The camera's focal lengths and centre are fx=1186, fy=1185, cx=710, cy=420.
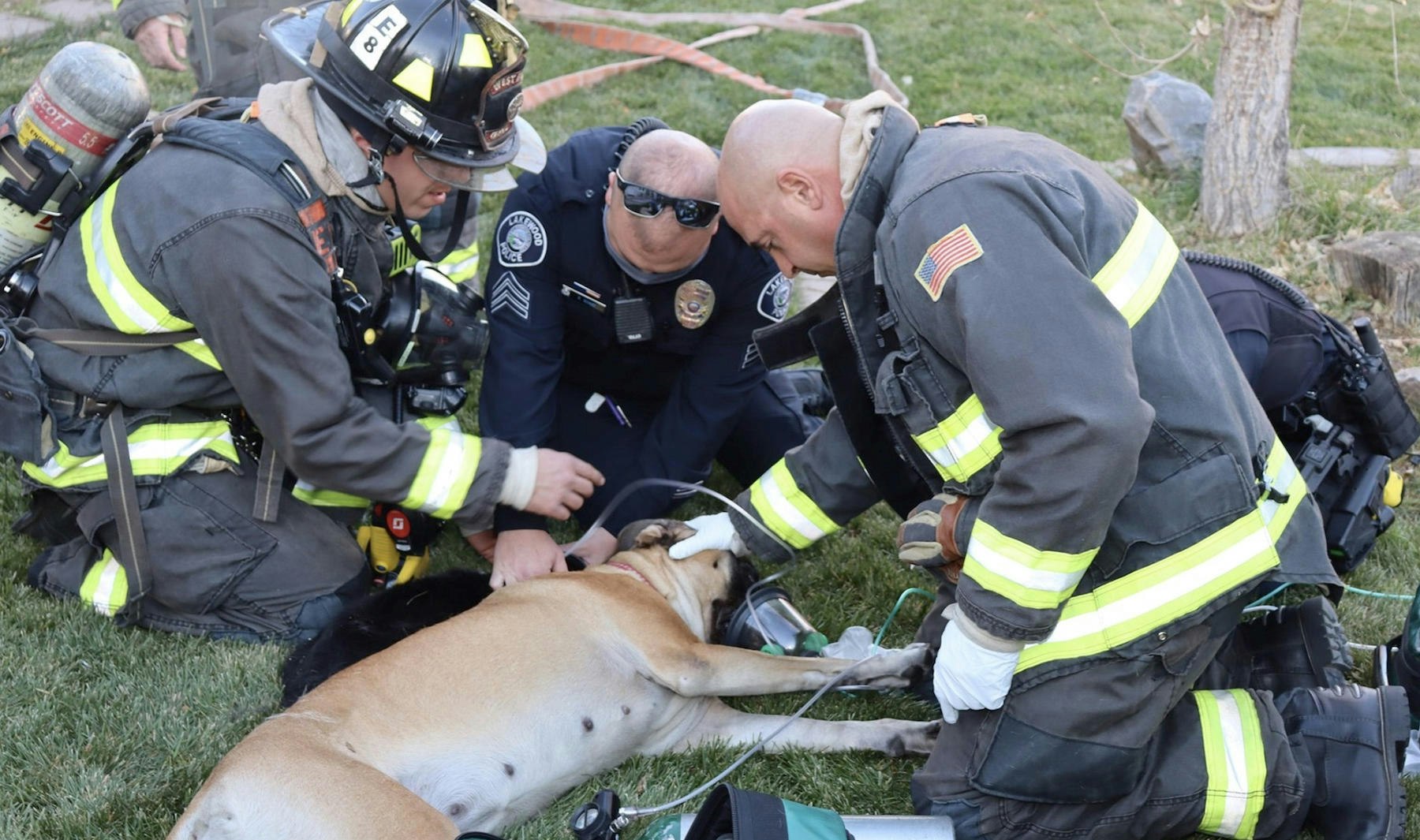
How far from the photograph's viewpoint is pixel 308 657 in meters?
3.59

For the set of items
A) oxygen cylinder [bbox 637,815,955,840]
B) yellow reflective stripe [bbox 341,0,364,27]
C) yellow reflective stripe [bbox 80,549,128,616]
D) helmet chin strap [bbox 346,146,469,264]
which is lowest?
yellow reflective stripe [bbox 80,549,128,616]

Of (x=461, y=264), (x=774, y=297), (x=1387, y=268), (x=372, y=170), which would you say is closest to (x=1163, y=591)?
(x=774, y=297)

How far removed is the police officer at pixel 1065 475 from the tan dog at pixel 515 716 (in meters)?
0.63

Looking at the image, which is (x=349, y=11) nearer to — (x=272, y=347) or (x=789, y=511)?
(x=272, y=347)

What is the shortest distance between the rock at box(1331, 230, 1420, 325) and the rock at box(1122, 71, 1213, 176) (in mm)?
1427

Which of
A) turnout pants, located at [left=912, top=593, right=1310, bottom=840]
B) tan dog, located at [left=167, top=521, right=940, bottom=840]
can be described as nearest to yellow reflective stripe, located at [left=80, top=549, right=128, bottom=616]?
tan dog, located at [left=167, top=521, right=940, bottom=840]

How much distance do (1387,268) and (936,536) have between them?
412cm

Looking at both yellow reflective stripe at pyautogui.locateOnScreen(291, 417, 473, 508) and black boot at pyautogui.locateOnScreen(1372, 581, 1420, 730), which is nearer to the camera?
black boot at pyautogui.locateOnScreen(1372, 581, 1420, 730)

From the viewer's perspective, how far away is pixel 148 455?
12.4 ft

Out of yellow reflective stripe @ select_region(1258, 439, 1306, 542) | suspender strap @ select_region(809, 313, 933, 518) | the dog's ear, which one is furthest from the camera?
the dog's ear

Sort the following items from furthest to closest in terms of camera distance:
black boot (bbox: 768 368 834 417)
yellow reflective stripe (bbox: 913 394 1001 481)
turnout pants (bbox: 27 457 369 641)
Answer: black boot (bbox: 768 368 834 417), turnout pants (bbox: 27 457 369 641), yellow reflective stripe (bbox: 913 394 1001 481)

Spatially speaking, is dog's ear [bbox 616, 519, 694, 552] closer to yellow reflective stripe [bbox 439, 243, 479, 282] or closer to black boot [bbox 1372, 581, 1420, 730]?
yellow reflective stripe [bbox 439, 243, 479, 282]

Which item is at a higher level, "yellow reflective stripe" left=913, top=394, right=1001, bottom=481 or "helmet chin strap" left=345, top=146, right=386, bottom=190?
"yellow reflective stripe" left=913, top=394, right=1001, bottom=481

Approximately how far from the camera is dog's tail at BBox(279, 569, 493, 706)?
3559 mm
